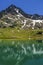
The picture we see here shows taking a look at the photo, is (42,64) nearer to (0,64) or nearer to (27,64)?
(27,64)

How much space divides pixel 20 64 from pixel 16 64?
1147 millimetres

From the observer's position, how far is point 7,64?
4647 cm

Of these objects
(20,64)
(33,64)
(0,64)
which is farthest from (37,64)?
(0,64)

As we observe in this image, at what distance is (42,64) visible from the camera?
45.8 m

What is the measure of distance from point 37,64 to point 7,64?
7461 millimetres

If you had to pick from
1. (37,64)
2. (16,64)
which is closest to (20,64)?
(16,64)

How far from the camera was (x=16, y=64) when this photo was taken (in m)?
47.2

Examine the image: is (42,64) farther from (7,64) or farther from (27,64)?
(7,64)

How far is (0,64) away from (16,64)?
163 inches

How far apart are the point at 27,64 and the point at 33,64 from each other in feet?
5.37

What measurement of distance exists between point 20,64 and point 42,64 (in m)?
5.77

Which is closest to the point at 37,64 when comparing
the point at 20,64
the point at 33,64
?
the point at 33,64

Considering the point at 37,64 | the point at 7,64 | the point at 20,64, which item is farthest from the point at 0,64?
the point at 37,64

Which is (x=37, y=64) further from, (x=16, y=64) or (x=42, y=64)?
(x=16, y=64)
